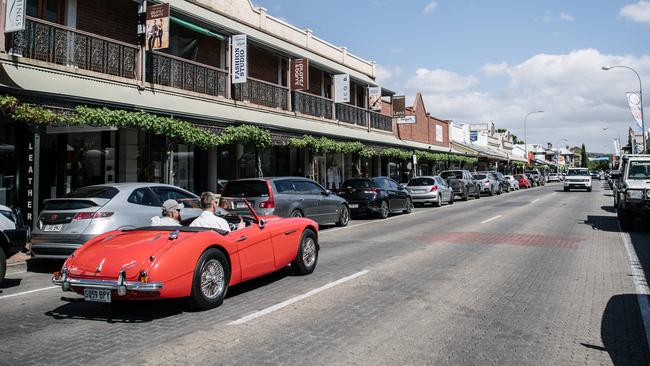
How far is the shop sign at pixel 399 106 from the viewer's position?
35656mm

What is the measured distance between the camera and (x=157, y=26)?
1508cm

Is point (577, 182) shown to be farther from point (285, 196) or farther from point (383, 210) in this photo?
point (285, 196)

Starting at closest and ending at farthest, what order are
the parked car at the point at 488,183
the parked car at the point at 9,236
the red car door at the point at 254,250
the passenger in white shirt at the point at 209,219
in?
the passenger in white shirt at the point at 209,219, the red car door at the point at 254,250, the parked car at the point at 9,236, the parked car at the point at 488,183

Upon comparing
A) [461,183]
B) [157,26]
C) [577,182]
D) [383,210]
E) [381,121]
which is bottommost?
[383,210]

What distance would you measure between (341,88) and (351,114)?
8.81 feet

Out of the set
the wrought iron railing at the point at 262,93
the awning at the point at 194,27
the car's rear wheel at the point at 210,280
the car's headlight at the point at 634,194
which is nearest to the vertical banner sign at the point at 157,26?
the awning at the point at 194,27

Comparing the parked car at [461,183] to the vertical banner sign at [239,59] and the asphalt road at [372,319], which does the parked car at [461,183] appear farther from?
the asphalt road at [372,319]

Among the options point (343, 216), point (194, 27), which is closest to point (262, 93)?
point (194, 27)

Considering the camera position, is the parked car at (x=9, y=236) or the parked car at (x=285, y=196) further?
the parked car at (x=285, y=196)

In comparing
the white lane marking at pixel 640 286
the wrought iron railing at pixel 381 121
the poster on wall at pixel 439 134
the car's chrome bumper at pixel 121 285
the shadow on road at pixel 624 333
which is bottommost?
the shadow on road at pixel 624 333

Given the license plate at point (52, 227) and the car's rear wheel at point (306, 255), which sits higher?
the license plate at point (52, 227)

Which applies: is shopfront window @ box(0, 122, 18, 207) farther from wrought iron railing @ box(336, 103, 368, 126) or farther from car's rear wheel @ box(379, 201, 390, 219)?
wrought iron railing @ box(336, 103, 368, 126)

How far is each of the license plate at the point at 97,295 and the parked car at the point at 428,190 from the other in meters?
20.7

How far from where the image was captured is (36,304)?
6.45 meters
